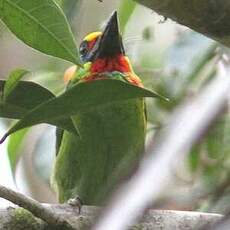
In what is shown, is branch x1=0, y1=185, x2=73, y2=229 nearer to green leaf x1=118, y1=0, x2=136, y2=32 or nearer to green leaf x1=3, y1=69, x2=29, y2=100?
green leaf x1=3, y1=69, x2=29, y2=100

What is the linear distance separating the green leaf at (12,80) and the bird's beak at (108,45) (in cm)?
117

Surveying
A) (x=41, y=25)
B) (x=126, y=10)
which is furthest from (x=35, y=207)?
(x=126, y=10)

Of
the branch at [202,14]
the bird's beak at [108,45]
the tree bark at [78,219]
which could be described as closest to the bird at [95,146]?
the bird's beak at [108,45]

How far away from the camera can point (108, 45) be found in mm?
2250

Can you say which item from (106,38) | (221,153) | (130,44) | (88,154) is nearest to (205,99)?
(221,153)

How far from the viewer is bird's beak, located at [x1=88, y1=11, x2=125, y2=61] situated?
2146 mm

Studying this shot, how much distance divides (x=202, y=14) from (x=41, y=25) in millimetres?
245

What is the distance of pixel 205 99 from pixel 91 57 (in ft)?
6.39

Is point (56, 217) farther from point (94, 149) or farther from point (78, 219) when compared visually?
point (94, 149)

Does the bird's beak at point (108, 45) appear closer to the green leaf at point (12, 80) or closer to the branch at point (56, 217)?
the branch at point (56, 217)

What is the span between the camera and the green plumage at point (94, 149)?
1854 mm

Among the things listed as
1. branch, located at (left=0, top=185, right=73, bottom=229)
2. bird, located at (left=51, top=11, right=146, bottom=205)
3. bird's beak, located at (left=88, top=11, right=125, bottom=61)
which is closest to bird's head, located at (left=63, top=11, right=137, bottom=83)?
bird's beak, located at (left=88, top=11, right=125, bottom=61)

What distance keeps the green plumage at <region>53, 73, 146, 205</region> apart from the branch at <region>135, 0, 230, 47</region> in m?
0.97

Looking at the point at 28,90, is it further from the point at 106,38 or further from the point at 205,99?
the point at 106,38
